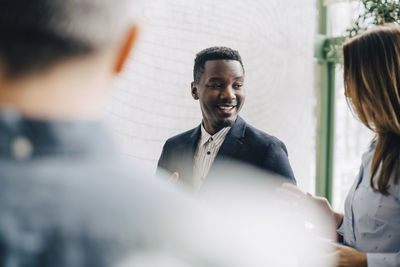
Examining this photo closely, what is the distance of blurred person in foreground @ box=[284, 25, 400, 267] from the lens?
1.52m

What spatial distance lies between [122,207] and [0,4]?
208 mm

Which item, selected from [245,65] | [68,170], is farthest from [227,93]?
[245,65]

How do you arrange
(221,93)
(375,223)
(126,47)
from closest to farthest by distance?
(126,47) → (375,223) → (221,93)

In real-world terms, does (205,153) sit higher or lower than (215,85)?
lower

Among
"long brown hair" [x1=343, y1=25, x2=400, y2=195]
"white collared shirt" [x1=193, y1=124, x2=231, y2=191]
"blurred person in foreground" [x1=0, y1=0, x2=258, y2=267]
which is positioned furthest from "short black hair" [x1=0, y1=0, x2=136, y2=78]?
"white collared shirt" [x1=193, y1=124, x2=231, y2=191]

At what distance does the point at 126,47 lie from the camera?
19.4 inches

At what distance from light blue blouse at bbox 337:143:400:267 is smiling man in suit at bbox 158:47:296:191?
1.39 feet

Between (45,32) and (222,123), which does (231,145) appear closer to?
(222,123)

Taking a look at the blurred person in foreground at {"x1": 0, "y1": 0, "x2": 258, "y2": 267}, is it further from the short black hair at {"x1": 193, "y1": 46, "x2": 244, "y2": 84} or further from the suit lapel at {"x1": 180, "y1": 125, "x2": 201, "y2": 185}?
the short black hair at {"x1": 193, "y1": 46, "x2": 244, "y2": 84}

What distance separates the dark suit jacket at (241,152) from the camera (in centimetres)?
198

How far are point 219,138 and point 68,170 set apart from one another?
5.64 feet

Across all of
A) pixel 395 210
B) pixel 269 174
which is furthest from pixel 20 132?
pixel 269 174

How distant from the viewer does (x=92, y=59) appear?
1.40ft

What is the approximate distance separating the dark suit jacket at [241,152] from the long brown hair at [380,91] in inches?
18.7
